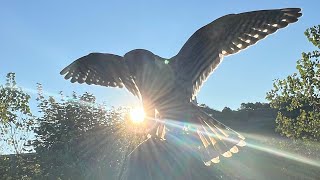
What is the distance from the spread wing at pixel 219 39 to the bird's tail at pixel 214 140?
0.83 meters

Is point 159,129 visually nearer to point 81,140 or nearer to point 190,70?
point 190,70

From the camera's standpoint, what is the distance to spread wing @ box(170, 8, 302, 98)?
7973 millimetres

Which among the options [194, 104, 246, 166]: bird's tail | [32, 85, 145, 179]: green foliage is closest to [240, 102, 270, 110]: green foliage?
[32, 85, 145, 179]: green foliage

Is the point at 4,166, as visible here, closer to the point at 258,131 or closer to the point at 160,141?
the point at 160,141

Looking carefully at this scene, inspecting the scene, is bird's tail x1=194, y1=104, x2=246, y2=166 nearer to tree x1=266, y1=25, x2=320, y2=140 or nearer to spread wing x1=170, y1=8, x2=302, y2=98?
spread wing x1=170, y1=8, x2=302, y2=98

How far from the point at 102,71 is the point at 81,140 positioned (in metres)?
23.6

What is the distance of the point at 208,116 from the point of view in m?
7.30

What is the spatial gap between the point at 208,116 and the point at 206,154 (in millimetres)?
691

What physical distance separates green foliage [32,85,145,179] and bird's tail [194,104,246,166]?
19232mm

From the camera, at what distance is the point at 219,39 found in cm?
838

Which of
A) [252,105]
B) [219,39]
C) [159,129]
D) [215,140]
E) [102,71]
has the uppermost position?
[252,105]

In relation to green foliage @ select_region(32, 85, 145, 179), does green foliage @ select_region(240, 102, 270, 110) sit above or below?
above

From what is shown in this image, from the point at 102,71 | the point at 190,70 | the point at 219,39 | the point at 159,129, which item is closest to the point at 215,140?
the point at 159,129

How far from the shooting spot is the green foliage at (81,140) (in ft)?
92.8
